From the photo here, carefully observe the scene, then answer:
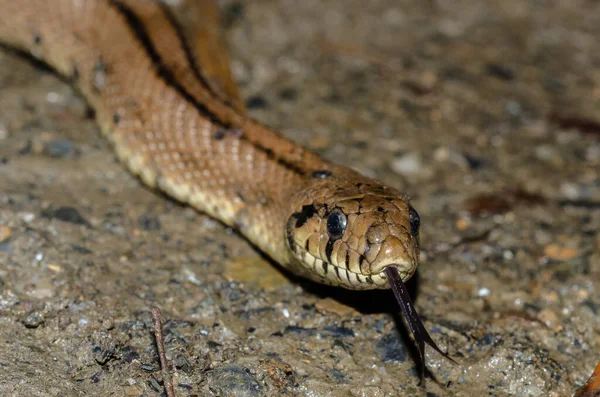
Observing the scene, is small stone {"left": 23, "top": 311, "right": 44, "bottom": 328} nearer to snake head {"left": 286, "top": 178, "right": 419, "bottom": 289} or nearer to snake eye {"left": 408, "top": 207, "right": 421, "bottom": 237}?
snake head {"left": 286, "top": 178, "right": 419, "bottom": 289}

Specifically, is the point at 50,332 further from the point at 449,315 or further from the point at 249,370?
the point at 449,315

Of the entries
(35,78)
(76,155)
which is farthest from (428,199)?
(35,78)

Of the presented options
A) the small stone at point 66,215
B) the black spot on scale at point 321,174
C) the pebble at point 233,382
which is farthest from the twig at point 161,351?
the black spot on scale at point 321,174

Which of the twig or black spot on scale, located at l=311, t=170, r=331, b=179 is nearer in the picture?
the twig

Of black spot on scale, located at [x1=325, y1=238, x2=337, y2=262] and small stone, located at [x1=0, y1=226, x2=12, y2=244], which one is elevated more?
black spot on scale, located at [x1=325, y1=238, x2=337, y2=262]

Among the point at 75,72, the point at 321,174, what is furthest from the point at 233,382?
the point at 75,72

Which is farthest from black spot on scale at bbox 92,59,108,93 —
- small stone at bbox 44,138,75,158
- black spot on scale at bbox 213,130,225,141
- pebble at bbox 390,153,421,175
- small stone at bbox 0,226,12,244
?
pebble at bbox 390,153,421,175

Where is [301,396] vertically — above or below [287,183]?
below

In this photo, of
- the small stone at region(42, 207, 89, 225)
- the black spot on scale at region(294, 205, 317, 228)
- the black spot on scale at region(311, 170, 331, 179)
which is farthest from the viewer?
the small stone at region(42, 207, 89, 225)
